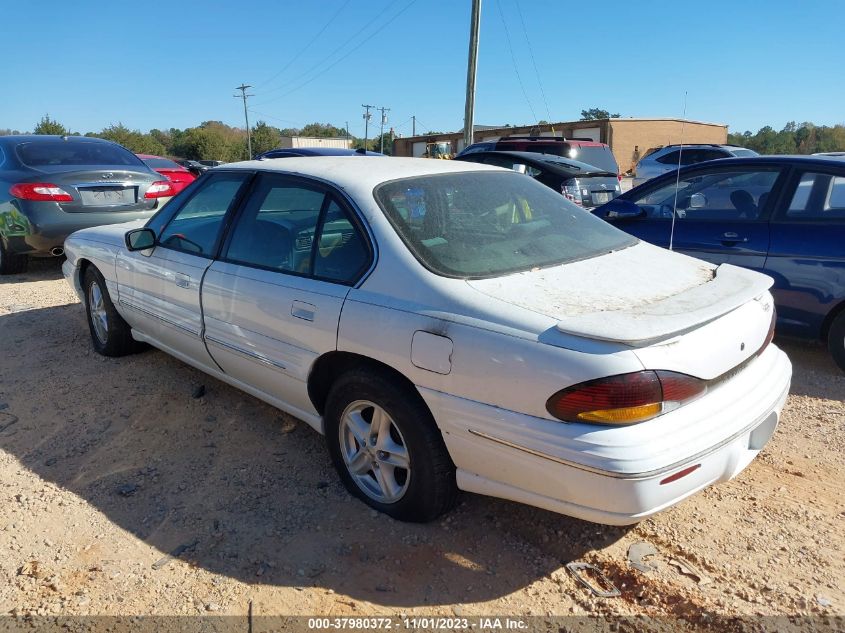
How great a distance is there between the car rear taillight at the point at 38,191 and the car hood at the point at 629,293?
21.0 feet

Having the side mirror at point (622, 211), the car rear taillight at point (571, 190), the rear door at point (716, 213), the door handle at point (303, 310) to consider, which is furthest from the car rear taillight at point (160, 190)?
the door handle at point (303, 310)

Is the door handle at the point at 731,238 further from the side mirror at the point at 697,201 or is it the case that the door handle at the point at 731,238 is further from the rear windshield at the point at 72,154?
the rear windshield at the point at 72,154

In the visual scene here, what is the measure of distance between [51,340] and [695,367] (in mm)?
5028

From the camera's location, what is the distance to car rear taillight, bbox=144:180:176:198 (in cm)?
797

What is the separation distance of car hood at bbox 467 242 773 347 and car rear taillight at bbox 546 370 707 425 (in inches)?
4.9

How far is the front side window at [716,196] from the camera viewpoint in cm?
497

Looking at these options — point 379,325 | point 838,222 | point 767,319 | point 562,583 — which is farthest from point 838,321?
point 379,325

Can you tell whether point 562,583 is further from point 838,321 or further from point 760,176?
point 760,176

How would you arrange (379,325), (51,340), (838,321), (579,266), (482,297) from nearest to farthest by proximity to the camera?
(482,297), (379,325), (579,266), (838,321), (51,340)

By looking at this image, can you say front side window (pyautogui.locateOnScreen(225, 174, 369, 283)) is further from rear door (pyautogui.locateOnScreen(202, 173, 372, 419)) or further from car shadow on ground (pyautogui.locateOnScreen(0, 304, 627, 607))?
car shadow on ground (pyautogui.locateOnScreen(0, 304, 627, 607))

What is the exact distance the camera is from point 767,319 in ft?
9.18

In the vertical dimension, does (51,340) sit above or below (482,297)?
below

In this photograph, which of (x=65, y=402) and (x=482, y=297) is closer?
(x=482, y=297)

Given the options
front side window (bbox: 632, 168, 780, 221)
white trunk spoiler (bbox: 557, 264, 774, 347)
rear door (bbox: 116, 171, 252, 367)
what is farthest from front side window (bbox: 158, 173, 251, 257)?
front side window (bbox: 632, 168, 780, 221)
